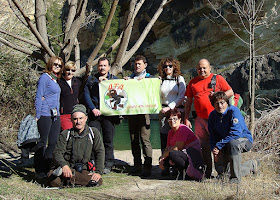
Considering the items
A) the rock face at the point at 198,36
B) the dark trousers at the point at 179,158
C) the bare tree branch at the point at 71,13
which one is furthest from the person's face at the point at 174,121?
the rock face at the point at 198,36

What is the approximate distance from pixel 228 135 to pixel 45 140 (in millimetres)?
2482

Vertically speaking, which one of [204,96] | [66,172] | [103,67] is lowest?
[66,172]

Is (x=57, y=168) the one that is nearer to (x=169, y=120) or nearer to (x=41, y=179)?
(x=41, y=179)

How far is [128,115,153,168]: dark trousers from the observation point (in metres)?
5.10

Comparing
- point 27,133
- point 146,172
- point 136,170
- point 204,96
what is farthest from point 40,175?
point 204,96

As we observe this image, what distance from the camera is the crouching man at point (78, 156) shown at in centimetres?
423

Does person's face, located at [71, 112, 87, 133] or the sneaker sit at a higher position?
person's face, located at [71, 112, 87, 133]

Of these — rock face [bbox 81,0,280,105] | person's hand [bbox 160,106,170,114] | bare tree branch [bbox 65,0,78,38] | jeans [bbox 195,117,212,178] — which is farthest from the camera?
rock face [bbox 81,0,280,105]

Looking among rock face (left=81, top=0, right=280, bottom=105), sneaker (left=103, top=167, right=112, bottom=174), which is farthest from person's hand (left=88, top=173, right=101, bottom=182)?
rock face (left=81, top=0, right=280, bottom=105)

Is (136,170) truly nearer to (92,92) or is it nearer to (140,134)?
(140,134)

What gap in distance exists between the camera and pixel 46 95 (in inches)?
184

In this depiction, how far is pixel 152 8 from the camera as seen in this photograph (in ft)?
121

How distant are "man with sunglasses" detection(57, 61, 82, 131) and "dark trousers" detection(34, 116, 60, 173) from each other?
22 cm

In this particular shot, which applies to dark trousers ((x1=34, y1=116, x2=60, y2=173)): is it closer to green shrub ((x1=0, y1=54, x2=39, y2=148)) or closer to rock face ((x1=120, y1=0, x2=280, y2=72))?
green shrub ((x1=0, y1=54, x2=39, y2=148))
